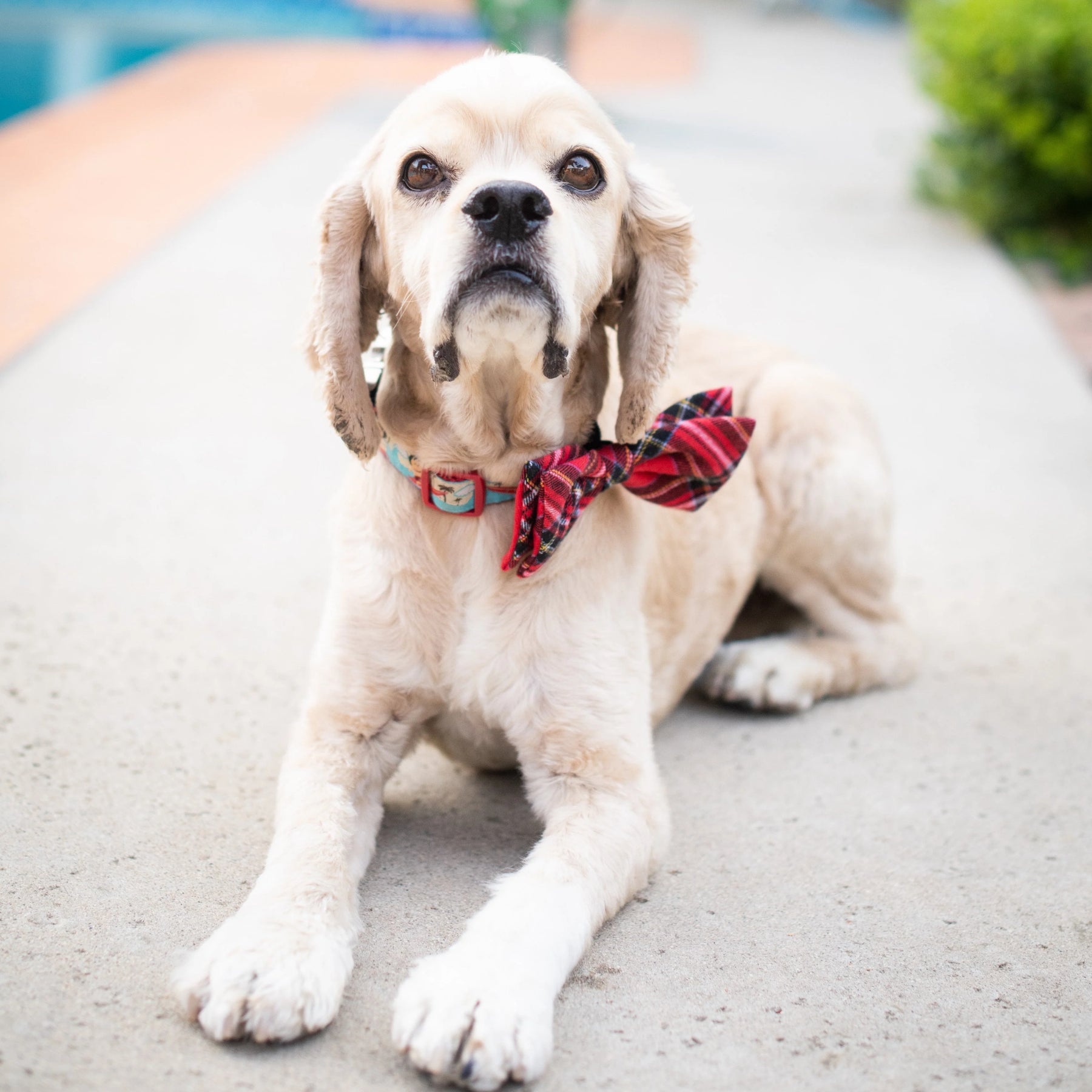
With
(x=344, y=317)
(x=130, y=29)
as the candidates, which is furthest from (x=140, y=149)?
(x=130, y=29)

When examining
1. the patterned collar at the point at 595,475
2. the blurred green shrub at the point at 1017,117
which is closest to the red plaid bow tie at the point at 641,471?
the patterned collar at the point at 595,475

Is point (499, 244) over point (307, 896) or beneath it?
over

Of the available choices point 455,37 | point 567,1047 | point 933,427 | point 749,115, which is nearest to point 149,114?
point 749,115

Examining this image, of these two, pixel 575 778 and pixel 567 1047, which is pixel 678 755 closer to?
pixel 575 778

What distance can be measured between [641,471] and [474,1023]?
48.6 inches

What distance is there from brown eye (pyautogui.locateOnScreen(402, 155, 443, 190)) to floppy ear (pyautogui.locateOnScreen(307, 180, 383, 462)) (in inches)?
6.7

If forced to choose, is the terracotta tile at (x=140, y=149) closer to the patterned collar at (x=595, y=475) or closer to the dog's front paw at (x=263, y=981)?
the patterned collar at (x=595, y=475)

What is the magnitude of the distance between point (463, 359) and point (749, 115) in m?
11.4

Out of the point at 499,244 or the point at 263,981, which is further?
the point at 499,244

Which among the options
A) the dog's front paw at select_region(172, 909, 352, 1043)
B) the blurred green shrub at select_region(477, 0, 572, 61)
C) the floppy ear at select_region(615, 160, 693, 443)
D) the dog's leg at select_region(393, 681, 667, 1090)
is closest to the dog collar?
the floppy ear at select_region(615, 160, 693, 443)

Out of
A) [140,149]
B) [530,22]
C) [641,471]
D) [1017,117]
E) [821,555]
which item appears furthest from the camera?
[530,22]

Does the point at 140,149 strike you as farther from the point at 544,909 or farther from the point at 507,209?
the point at 544,909

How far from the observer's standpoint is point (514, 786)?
2.94 meters

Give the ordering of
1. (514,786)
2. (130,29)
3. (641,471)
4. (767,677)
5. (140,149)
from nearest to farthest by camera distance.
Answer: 1. (641,471)
2. (514,786)
3. (767,677)
4. (140,149)
5. (130,29)
